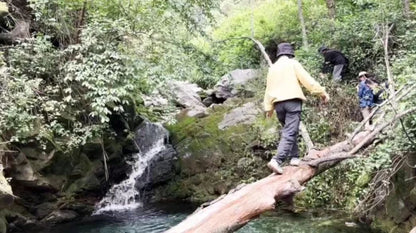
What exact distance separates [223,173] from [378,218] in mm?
5314

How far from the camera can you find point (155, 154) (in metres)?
14.2

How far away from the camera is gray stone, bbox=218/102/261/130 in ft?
44.0

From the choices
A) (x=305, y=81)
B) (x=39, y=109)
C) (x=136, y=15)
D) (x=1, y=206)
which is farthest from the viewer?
(x=136, y=15)

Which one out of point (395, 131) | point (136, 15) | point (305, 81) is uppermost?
point (136, 15)

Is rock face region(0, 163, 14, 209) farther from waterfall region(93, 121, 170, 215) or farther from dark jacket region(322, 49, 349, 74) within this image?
dark jacket region(322, 49, 349, 74)

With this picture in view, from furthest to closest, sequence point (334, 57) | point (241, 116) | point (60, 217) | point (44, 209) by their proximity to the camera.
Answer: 1. point (241, 116)
2. point (334, 57)
3. point (60, 217)
4. point (44, 209)

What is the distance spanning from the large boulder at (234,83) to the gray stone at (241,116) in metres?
1.13

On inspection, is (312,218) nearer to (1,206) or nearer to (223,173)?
(223,173)

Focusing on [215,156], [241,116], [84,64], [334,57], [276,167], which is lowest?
[215,156]

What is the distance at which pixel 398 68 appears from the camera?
9203 millimetres

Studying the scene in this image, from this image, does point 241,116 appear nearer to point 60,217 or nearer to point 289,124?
point 60,217

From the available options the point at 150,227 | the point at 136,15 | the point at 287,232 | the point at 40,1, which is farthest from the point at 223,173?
the point at 40,1

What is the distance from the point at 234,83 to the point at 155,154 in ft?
13.8

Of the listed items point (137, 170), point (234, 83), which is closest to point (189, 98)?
point (234, 83)
